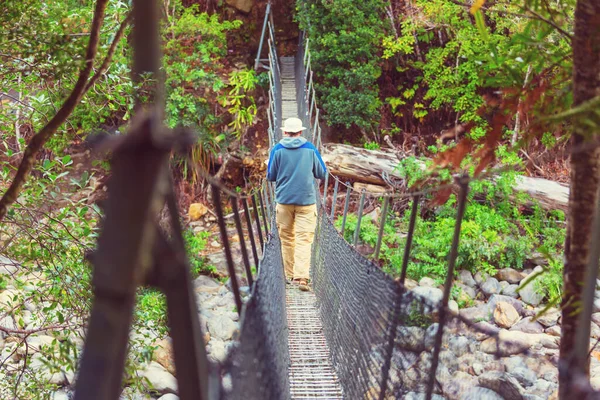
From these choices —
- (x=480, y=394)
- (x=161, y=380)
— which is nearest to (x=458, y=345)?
(x=480, y=394)

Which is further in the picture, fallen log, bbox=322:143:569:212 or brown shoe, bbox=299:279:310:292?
fallen log, bbox=322:143:569:212

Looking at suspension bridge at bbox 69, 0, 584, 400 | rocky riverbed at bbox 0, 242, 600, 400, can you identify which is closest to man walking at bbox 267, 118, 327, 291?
suspension bridge at bbox 69, 0, 584, 400

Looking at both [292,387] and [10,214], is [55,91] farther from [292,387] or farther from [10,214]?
[292,387]

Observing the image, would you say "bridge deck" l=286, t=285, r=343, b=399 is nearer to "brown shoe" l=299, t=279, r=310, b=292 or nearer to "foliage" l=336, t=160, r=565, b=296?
"brown shoe" l=299, t=279, r=310, b=292

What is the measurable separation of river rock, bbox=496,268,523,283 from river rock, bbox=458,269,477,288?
26 centimetres

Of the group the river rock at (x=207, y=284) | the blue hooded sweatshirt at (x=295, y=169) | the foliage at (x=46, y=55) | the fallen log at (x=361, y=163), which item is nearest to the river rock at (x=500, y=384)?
the foliage at (x=46, y=55)

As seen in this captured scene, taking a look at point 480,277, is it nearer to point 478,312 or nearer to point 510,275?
point 510,275

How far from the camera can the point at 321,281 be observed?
10.4 feet

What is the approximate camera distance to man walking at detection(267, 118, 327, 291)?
2914mm

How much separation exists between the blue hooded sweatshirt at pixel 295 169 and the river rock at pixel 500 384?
1.92m

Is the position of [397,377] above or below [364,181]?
above

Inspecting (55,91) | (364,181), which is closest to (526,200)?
(364,181)

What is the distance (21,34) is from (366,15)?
6094mm

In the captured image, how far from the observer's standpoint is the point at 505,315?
5.05 meters
